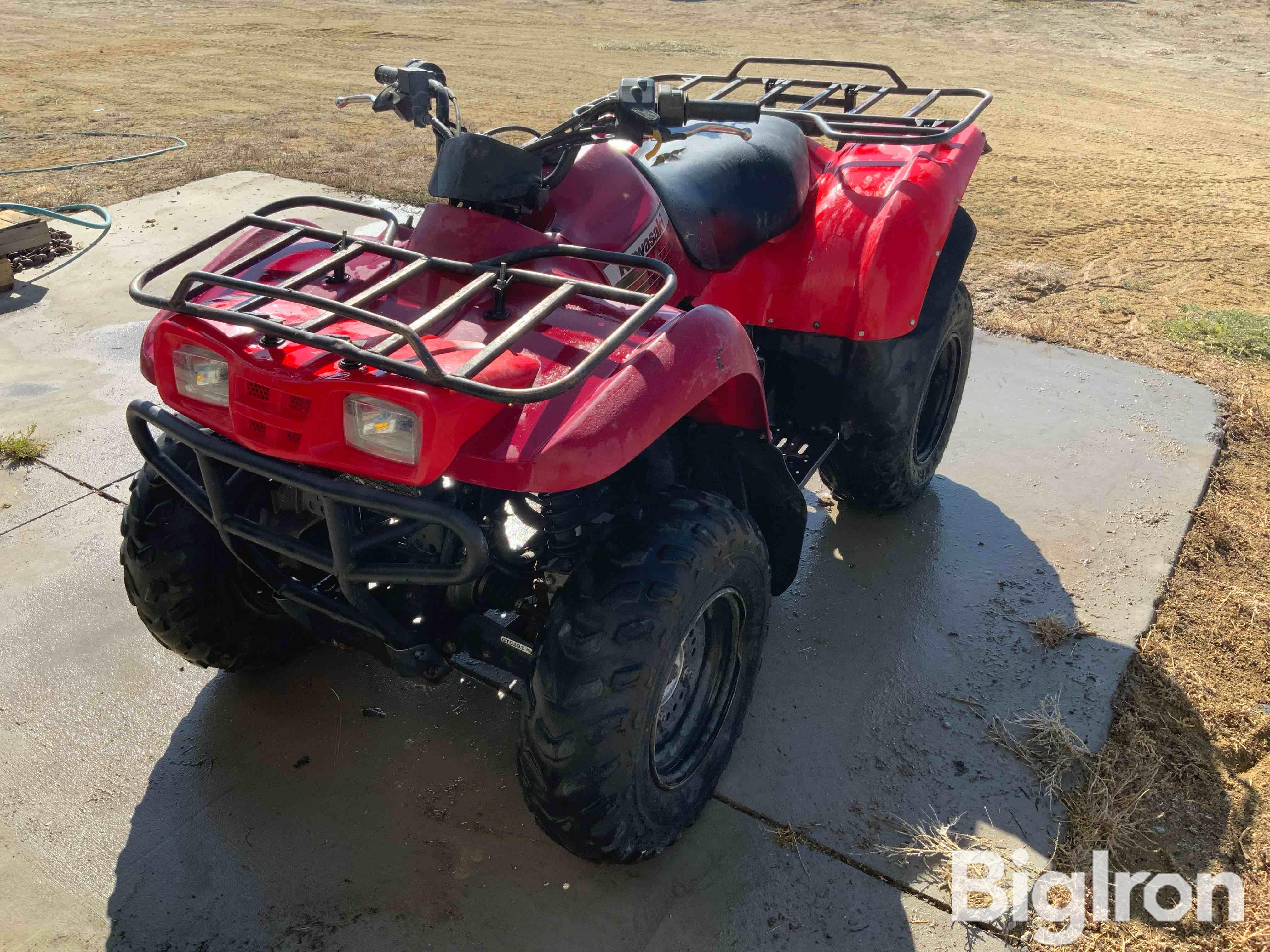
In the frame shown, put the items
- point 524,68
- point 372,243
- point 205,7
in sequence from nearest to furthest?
point 372,243 < point 524,68 < point 205,7

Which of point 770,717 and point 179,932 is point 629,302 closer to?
point 770,717

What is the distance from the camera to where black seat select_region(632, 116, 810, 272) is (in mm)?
2830

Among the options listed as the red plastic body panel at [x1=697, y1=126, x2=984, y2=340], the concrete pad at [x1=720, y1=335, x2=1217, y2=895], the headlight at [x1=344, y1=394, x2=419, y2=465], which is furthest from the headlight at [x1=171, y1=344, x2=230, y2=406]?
the concrete pad at [x1=720, y1=335, x2=1217, y2=895]

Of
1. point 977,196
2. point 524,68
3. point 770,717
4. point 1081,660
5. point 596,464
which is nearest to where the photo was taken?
point 596,464

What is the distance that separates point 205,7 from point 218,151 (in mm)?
10874

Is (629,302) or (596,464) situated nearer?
(596,464)

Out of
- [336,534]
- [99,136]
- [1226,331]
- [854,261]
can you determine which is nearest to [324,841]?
[336,534]

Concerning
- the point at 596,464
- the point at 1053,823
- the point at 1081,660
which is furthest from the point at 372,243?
the point at 1081,660

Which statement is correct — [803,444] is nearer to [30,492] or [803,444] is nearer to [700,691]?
[700,691]

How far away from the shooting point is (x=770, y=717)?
287 centimetres

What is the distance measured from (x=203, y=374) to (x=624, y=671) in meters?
1.02

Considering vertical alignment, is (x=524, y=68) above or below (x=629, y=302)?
below

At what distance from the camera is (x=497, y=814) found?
8.34 ft

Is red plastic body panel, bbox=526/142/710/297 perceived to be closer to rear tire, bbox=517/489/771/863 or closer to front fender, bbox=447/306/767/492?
front fender, bbox=447/306/767/492
